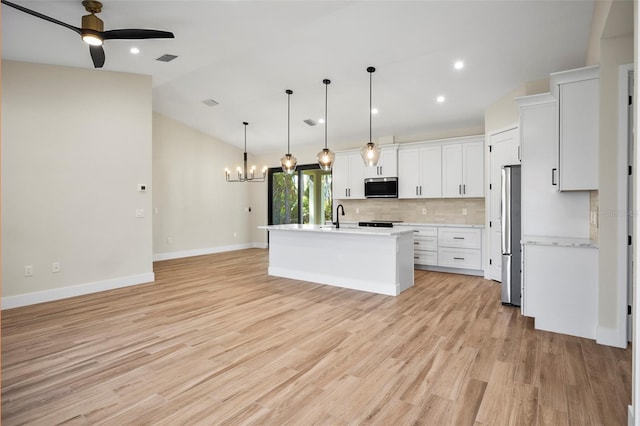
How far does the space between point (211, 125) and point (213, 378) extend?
6.43 metres

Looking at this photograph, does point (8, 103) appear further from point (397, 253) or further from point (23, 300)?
point (397, 253)

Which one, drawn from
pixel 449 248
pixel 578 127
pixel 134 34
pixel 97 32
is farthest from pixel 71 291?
pixel 578 127

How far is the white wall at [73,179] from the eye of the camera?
424 cm

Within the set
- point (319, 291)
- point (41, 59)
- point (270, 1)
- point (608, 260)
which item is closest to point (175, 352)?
point (319, 291)

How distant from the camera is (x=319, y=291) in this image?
4.79m

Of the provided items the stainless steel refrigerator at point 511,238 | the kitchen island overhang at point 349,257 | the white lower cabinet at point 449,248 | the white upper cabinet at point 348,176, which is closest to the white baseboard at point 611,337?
the stainless steel refrigerator at point 511,238

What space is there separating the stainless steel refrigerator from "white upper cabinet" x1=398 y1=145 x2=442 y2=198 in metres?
2.11

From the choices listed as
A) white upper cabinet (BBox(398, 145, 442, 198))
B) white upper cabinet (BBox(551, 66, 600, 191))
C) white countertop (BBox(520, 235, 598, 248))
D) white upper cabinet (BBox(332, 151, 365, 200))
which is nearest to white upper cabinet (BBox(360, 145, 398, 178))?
white upper cabinet (BBox(398, 145, 442, 198))

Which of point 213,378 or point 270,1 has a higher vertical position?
point 270,1

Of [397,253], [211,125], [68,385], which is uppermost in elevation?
[211,125]

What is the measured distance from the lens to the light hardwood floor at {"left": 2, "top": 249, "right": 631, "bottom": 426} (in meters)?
2.09

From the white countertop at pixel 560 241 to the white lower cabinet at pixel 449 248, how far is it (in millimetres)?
2272

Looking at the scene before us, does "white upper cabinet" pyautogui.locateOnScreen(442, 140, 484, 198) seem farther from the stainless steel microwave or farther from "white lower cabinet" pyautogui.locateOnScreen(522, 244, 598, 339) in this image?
"white lower cabinet" pyautogui.locateOnScreen(522, 244, 598, 339)

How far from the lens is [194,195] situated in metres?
8.18
